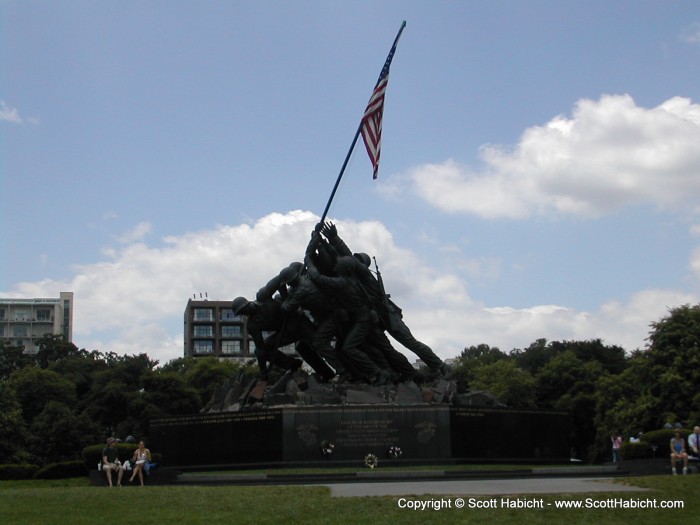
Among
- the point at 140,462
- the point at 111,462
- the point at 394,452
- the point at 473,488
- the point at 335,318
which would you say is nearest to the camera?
the point at 473,488

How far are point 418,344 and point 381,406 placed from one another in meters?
5.27

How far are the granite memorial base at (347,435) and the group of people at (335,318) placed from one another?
12.2ft

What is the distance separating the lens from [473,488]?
63.9ft

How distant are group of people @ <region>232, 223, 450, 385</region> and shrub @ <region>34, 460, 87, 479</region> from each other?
7.37m

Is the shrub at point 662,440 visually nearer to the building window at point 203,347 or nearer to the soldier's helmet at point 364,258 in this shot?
the soldier's helmet at point 364,258

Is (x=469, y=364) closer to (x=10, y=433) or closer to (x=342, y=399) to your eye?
(x=10, y=433)

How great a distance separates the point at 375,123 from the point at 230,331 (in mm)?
92842

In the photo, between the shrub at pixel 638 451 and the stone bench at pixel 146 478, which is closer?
the stone bench at pixel 146 478

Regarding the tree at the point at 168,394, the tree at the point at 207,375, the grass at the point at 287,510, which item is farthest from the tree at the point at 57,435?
the grass at the point at 287,510

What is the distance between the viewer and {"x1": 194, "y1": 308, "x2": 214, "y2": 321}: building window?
123 meters

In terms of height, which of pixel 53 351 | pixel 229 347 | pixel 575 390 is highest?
pixel 229 347

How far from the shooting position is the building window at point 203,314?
123 m

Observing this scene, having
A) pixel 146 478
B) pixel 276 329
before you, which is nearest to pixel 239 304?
pixel 276 329

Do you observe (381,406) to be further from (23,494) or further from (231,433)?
(23,494)
